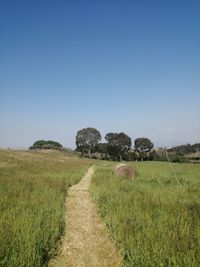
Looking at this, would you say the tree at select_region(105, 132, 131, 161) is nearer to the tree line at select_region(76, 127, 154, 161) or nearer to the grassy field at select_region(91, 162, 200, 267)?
the tree line at select_region(76, 127, 154, 161)

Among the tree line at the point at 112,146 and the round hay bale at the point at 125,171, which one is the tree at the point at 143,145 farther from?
the round hay bale at the point at 125,171

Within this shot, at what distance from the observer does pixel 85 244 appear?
23.5ft

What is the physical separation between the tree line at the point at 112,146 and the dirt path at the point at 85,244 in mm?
78537

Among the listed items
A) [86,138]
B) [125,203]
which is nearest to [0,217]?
[125,203]

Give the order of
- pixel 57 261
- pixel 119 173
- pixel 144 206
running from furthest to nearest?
pixel 119 173
pixel 144 206
pixel 57 261

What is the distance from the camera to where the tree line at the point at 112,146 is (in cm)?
9225

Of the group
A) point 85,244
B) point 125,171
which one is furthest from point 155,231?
point 125,171

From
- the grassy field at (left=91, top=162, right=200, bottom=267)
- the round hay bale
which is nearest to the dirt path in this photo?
the grassy field at (left=91, top=162, right=200, bottom=267)

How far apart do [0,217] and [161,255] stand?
16.0 ft

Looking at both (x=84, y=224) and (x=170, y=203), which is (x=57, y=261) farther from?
Answer: (x=170, y=203)

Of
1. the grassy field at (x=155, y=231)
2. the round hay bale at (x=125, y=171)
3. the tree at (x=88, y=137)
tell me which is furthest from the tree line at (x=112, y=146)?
the grassy field at (x=155, y=231)

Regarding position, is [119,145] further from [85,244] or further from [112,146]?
[85,244]

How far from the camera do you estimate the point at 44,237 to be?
22.0 ft

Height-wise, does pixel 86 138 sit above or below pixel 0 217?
above
